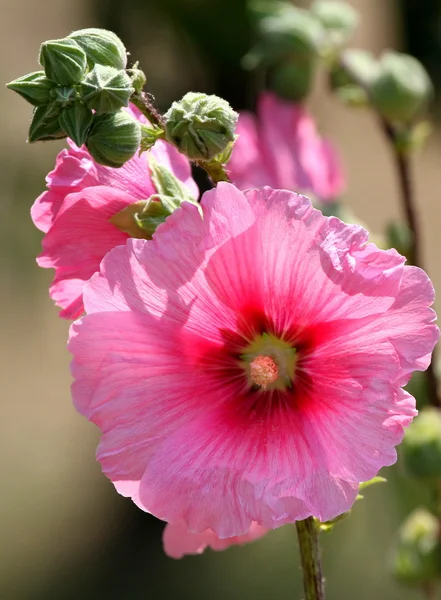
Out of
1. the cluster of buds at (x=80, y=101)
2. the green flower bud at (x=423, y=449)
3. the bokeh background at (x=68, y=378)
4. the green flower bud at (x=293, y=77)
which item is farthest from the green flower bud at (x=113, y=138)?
the bokeh background at (x=68, y=378)

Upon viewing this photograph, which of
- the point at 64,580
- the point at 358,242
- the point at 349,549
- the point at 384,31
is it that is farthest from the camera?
the point at 384,31

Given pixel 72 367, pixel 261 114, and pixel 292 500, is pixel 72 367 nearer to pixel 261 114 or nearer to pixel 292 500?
pixel 292 500

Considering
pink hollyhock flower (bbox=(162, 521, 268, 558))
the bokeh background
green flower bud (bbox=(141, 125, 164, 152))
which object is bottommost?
the bokeh background

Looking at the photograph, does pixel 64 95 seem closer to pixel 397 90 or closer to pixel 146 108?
pixel 146 108

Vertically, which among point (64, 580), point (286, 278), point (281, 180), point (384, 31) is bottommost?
point (64, 580)

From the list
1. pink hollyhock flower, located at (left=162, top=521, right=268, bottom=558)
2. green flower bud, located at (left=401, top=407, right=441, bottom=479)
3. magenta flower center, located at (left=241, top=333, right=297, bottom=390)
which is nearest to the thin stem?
magenta flower center, located at (left=241, top=333, right=297, bottom=390)

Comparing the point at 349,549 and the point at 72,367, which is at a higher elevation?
the point at 72,367

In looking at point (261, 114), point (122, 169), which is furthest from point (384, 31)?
point (122, 169)

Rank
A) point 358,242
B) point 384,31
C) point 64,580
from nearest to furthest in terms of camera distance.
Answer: point 358,242 < point 64,580 < point 384,31

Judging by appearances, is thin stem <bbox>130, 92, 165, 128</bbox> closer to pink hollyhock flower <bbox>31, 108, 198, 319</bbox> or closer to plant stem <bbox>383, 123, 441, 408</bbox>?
pink hollyhock flower <bbox>31, 108, 198, 319</bbox>
